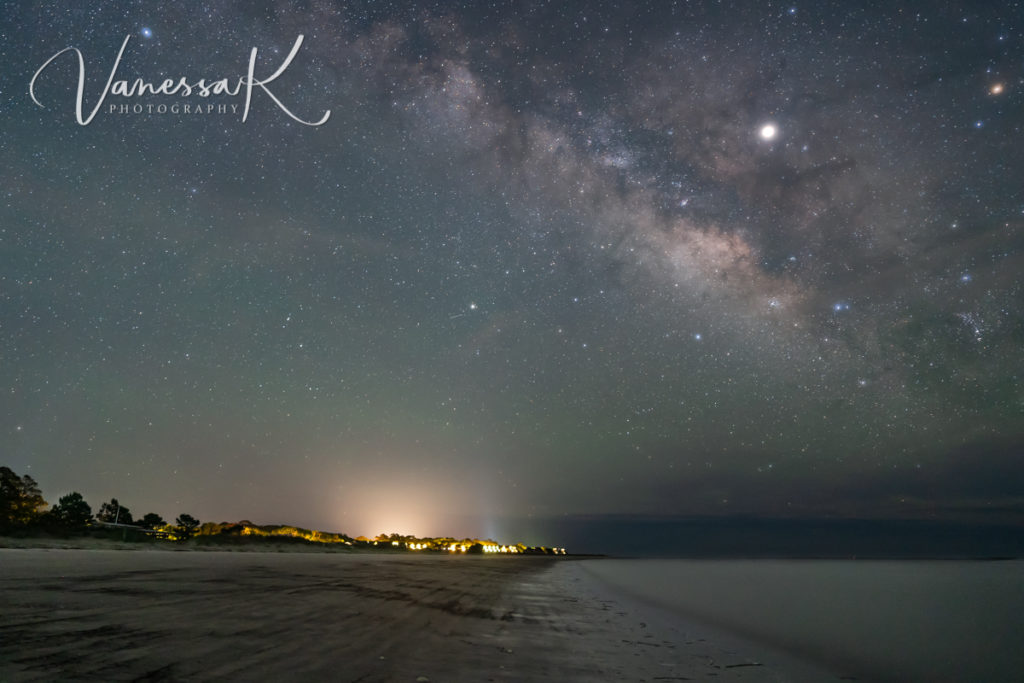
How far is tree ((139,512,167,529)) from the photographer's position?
109688 mm

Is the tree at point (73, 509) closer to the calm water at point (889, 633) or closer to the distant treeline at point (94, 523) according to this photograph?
the distant treeline at point (94, 523)

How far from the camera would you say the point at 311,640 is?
26.6 ft

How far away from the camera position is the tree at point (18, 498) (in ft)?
204

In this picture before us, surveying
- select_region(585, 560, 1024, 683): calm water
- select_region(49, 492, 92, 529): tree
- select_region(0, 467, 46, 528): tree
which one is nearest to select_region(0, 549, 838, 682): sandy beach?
select_region(585, 560, 1024, 683): calm water

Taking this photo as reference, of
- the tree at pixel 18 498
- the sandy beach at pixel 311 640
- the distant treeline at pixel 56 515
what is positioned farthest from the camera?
the tree at pixel 18 498

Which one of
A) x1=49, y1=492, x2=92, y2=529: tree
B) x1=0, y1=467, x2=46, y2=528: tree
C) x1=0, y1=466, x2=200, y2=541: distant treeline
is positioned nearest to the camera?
x1=0, y1=466, x2=200, y2=541: distant treeline

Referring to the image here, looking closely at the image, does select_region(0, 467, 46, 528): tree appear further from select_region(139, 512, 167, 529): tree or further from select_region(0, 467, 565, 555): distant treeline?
select_region(139, 512, 167, 529): tree

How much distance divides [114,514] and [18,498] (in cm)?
4455

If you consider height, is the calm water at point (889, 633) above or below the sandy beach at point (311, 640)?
below

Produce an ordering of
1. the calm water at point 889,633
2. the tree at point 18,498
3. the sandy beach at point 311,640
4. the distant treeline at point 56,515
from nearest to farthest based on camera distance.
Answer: the sandy beach at point 311,640, the calm water at point 889,633, the distant treeline at point 56,515, the tree at point 18,498

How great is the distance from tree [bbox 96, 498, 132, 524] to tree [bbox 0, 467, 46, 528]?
129 feet

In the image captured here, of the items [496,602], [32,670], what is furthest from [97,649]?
[496,602]

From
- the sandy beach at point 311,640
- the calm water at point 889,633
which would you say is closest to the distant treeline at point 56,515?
the sandy beach at point 311,640

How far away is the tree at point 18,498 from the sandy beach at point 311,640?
65.0 m
